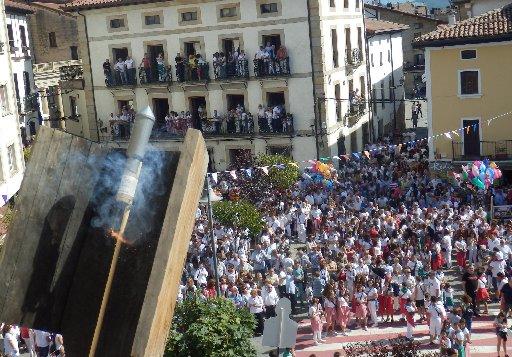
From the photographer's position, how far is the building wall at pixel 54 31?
145 ft

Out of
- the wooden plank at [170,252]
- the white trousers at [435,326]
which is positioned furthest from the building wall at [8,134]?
the wooden plank at [170,252]

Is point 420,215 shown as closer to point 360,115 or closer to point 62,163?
point 360,115

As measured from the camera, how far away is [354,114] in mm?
36031

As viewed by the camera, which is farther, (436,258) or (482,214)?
(482,214)

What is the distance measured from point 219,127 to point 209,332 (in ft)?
80.1

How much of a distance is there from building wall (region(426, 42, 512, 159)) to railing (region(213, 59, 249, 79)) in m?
8.25

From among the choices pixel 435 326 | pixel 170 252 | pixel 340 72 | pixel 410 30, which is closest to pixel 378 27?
pixel 340 72

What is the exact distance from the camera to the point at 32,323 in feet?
18.1

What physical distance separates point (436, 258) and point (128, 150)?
15.2 metres

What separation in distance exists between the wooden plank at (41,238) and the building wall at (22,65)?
32.8 meters

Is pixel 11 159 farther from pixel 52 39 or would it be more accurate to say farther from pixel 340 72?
pixel 52 39

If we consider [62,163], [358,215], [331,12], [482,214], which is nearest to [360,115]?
[331,12]

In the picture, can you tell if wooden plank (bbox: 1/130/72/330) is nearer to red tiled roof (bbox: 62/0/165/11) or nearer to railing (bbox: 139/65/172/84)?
railing (bbox: 139/65/172/84)

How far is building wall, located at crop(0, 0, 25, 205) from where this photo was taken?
29000mm
